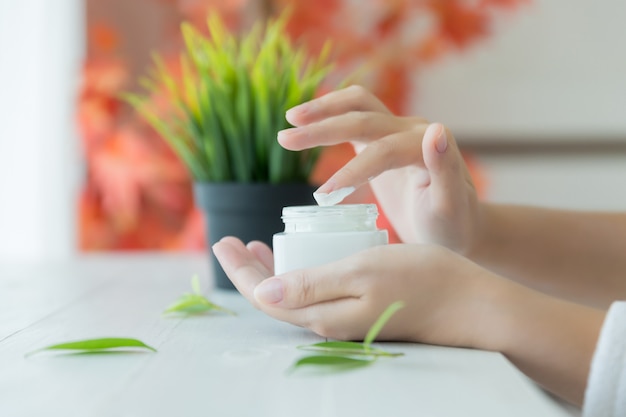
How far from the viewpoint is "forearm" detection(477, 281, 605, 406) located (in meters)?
0.55

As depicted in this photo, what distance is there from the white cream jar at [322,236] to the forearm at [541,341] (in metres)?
0.12

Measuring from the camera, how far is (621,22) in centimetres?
203

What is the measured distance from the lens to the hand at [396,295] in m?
0.55

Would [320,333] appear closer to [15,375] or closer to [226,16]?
[15,375]

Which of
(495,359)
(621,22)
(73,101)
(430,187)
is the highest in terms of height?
(621,22)

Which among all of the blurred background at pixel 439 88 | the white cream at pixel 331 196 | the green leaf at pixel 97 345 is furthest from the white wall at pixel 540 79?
the green leaf at pixel 97 345

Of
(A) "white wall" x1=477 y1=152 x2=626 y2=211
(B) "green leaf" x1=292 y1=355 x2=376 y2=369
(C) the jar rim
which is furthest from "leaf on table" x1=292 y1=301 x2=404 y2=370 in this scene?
(A) "white wall" x1=477 y1=152 x2=626 y2=211

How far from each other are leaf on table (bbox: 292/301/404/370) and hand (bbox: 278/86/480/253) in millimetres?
128

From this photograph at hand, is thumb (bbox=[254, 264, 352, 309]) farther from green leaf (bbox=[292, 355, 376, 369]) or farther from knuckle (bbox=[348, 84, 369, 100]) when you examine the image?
knuckle (bbox=[348, 84, 369, 100])

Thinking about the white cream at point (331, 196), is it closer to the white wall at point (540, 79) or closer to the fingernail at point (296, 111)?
the fingernail at point (296, 111)

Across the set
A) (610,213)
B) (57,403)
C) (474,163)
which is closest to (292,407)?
(57,403)

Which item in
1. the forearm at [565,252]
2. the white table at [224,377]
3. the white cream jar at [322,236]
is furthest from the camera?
the forearm at [565,252]

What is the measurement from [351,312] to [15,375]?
0.75 feet

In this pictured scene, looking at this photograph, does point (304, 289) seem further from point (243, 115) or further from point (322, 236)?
point (243, 115)
